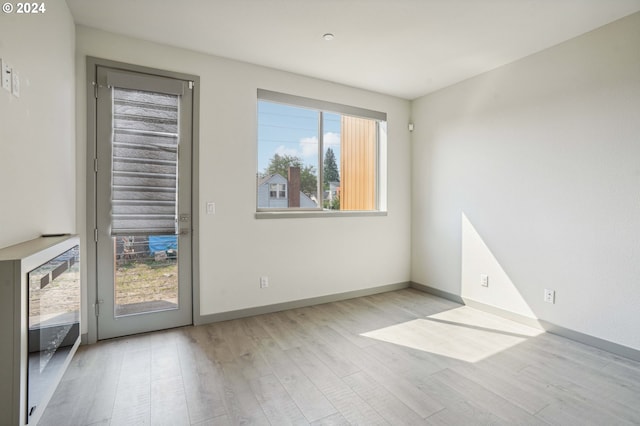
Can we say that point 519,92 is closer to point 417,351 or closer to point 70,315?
point 417,351

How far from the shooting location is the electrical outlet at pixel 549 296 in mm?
2994

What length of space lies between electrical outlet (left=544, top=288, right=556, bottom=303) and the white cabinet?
3.74 meters

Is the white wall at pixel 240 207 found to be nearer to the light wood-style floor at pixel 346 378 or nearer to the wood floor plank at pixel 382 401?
the light wood-style floor at pixel 346 378

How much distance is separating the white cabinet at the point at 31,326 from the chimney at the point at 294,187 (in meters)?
2.33

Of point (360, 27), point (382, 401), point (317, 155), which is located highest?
point (360, 27)

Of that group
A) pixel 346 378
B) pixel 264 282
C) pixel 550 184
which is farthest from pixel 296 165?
pixel 550 184

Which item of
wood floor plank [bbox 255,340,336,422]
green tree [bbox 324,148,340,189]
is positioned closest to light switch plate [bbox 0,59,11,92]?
wood floor plank [bbox 255,340,336,422]

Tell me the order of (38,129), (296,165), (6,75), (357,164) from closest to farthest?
(6,75) < (38,129) < (296,165) < (357,164)

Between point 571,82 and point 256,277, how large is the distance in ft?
11.6

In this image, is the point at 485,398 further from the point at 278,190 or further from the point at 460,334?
the point at 278,190

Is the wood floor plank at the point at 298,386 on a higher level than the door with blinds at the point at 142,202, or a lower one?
lower

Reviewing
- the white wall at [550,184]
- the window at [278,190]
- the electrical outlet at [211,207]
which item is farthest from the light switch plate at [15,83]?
the white wall at [550,184]

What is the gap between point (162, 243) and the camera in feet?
9.79

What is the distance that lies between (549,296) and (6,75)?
4.16 m
